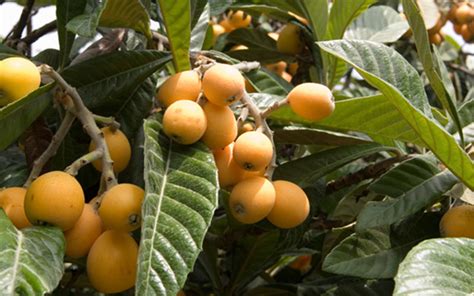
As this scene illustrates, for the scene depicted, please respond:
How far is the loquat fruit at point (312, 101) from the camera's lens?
115cm

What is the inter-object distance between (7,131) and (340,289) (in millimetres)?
667

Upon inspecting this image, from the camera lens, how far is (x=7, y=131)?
3.75 ft

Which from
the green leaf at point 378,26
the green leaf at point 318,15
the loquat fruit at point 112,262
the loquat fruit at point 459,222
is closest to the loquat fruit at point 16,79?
the loquat fruit at point 112,262

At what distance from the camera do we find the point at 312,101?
1.15 meters

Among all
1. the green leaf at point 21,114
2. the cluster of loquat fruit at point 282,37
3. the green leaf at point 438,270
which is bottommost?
the cluster of loquat fruit at point 282,37

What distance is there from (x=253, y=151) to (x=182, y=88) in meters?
0.15

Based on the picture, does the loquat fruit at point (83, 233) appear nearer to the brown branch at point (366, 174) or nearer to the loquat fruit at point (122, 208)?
the loquat fruit at point (122, 208)

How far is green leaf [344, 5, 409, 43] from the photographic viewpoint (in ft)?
6.67

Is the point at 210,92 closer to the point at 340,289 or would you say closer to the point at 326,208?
the point at 340,289

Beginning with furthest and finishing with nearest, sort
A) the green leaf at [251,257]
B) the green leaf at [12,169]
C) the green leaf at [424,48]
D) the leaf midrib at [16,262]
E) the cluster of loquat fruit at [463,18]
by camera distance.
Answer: the cluster of loquat fruit at [463,18], the green leaf at [251,257], the green leaf at [12,169], the green leaf at [424,48], the leaf midrib at [16,262]

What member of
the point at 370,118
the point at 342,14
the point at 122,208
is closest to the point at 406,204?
the point at 370,118

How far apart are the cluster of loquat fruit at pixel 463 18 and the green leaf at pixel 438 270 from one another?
173cm

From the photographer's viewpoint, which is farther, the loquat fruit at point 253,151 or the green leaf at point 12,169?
the green leaf at point 12,169

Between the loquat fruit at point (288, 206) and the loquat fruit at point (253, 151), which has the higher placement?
the loquat fruit at point (253, 151)
